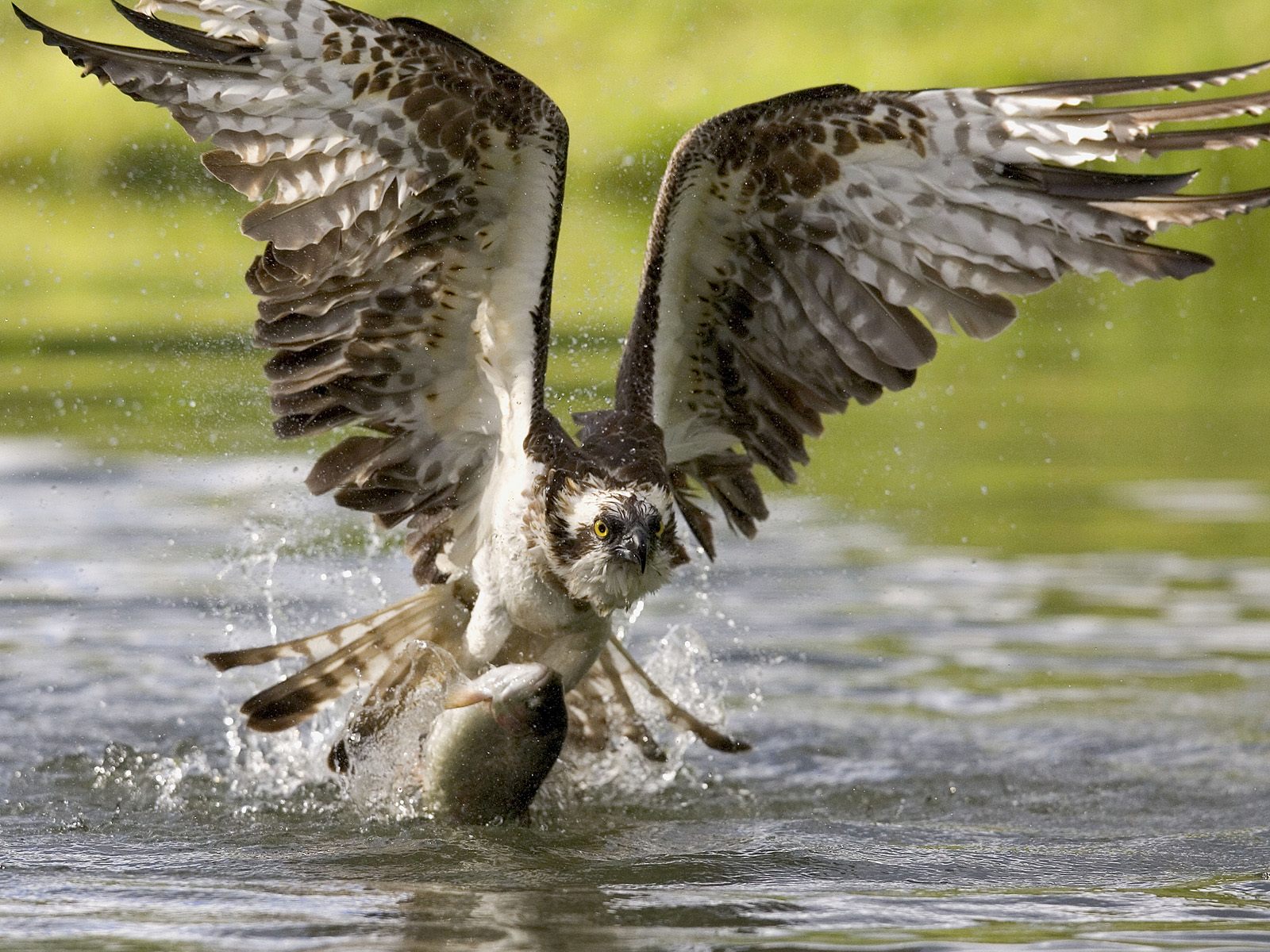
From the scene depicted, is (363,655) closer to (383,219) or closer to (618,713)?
(618,713)

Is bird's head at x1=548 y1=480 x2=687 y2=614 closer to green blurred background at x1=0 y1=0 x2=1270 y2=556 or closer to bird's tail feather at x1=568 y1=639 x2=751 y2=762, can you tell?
bird's tail feather at x1=568 y1=639 x2=751 y2=762

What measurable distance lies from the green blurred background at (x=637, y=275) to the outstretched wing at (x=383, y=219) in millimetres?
3836

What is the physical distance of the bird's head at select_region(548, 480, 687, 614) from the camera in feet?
18.8

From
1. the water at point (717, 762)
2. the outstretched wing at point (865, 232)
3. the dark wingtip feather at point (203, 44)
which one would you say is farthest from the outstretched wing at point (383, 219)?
the water at point (717, 762)

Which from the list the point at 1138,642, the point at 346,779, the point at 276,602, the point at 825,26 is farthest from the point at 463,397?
the point at 825,26

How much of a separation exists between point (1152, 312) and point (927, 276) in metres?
10.8

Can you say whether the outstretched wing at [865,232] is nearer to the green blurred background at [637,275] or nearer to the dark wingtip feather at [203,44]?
the dark wingtip feather at [203,44]

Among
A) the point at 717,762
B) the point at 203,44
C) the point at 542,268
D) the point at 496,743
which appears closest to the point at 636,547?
the point at 496,743

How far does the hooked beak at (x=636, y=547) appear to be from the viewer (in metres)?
5.67

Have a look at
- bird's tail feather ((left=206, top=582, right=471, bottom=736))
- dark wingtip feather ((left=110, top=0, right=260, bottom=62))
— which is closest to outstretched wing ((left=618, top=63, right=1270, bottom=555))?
bird's tail feather ((left=206, top=582, right=471, bottom=736))

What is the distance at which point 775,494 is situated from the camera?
10.6 meters

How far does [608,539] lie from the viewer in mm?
5758

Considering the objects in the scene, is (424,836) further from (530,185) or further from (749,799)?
(530,185)

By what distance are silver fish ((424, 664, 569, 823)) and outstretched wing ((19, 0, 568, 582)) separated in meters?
0.74
